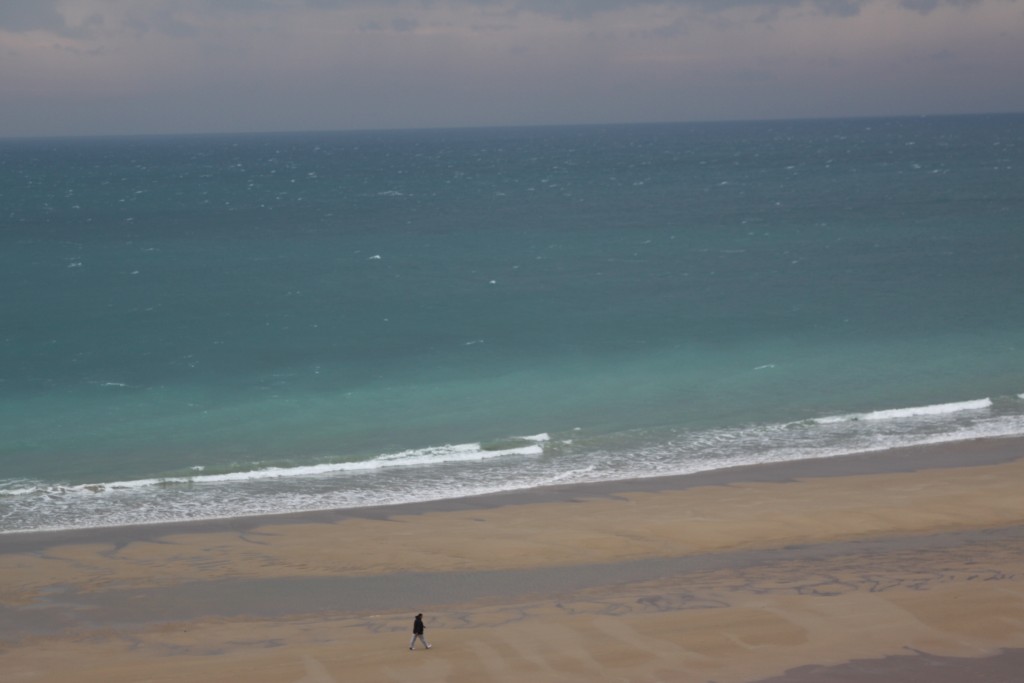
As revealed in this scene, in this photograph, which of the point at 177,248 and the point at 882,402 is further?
the point at 177,248

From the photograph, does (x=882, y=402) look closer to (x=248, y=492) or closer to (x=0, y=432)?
(x=248, y=492)

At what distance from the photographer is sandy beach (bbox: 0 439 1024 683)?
15.3 meters

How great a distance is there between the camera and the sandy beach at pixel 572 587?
15344mm

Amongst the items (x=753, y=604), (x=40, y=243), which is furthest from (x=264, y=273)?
(x=753, y=604)

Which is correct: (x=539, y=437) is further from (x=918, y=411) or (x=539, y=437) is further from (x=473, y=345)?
(x=918, y=411)

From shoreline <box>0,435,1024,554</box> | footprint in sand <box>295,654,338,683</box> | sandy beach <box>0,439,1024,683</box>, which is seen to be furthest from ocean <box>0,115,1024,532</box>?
footprint in sand <box>295,654,338,683</box>

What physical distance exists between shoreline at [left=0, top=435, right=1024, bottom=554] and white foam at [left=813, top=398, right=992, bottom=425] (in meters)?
2.43

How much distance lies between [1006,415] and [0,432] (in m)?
28.2

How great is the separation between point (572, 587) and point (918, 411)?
610 inches

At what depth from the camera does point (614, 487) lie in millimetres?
24375

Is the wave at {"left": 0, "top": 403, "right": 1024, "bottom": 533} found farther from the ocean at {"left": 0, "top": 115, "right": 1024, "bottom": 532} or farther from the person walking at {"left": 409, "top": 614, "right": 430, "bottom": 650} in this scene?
the person walking at {"left": 409, "top": 614, "right": 430, "bottom": 650}

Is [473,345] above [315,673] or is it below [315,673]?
above

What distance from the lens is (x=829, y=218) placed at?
66688 mm

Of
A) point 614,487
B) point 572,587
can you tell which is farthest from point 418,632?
point 614,487
